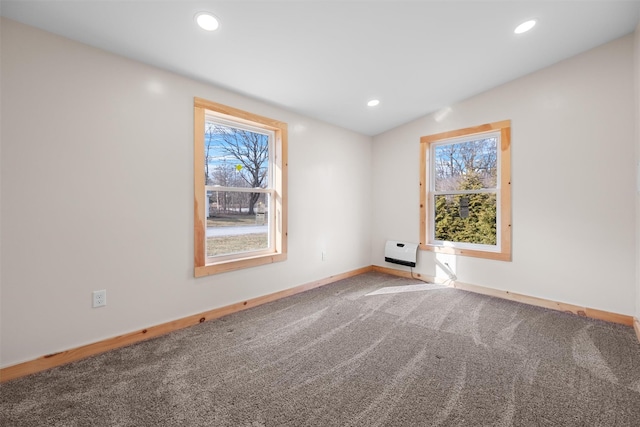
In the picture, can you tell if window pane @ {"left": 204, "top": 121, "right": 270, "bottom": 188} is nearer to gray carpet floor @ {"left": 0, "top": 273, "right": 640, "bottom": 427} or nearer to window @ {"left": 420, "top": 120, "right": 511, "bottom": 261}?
gray carpet floor @ {"left": 0, "top": 273, "right": 640, "bottom": 427}

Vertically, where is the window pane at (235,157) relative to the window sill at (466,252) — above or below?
above

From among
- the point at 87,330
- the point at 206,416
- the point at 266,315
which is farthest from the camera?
the point at 266,315

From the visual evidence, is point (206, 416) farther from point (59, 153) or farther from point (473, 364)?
point (59, 153)

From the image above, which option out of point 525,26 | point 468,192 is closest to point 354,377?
point 468,192

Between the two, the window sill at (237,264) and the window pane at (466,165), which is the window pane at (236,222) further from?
the window pane at (466,165)

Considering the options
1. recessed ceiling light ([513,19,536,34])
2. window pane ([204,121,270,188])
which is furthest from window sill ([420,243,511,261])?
window pane ([204,121,270,188])

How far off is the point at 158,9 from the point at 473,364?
3082 millimetres

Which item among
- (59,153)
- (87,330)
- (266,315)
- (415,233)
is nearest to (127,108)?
(59,153)

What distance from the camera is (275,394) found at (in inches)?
62.5

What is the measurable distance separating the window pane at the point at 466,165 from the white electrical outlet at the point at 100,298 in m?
3.88

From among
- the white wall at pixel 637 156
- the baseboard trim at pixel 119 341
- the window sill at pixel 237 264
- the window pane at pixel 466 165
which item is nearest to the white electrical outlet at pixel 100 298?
the baseboard trim at pixel 119 341

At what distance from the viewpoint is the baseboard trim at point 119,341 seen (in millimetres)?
1748

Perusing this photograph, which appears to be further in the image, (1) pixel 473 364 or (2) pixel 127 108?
(2) pixel 127 108

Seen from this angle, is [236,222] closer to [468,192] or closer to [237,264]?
[237,264]
